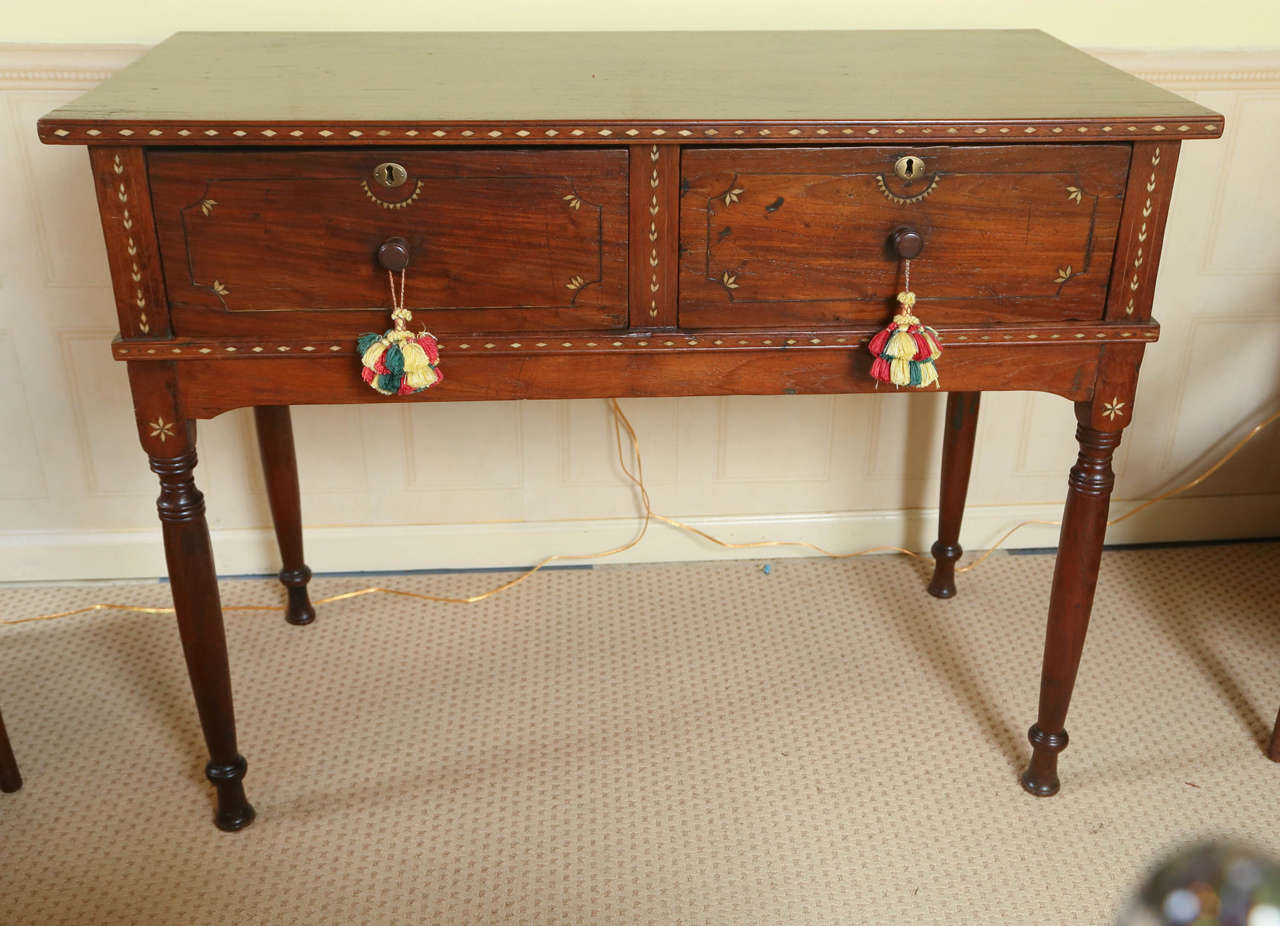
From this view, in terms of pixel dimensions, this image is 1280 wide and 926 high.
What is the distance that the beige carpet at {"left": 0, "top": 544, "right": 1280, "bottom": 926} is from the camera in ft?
4.77

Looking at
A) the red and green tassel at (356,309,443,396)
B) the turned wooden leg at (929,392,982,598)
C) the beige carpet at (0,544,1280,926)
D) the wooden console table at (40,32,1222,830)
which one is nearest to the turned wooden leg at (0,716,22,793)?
the beige carpet at (0,544,1280,926)

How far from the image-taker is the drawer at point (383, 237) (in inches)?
48.1

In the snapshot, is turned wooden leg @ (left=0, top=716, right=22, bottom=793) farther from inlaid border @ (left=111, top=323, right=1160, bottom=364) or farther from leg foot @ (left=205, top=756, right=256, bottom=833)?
inlaid border @ (left=111, top=323, right=1160, bottom=364)

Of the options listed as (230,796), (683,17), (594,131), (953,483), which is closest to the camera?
(594,131)

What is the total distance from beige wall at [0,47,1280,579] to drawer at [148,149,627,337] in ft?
2.43

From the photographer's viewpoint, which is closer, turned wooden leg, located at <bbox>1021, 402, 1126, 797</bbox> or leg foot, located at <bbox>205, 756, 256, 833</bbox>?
turned wooden leg, located at <bbox>1021, 402, 1126, 797</bbox>

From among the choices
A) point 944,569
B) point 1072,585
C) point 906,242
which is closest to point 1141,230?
point 906,242

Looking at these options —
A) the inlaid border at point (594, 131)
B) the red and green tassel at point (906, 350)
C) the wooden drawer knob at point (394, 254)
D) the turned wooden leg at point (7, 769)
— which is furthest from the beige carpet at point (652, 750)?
the inlaid border at point (594, 131)

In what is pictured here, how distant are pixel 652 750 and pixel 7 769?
0.88 metres

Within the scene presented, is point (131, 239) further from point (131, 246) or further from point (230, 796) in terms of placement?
point (230, 796)

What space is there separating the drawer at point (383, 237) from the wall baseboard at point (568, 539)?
883 millimetres

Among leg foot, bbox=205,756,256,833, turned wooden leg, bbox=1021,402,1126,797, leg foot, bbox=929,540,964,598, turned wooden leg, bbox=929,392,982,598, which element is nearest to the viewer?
turned wooden leg, bbox=1021,402,1126,797

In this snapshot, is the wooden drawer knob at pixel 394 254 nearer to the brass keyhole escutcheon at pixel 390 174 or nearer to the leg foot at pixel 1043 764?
the brass keyhole escutcheon at pixel 390 174

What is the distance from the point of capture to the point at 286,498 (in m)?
1.89
